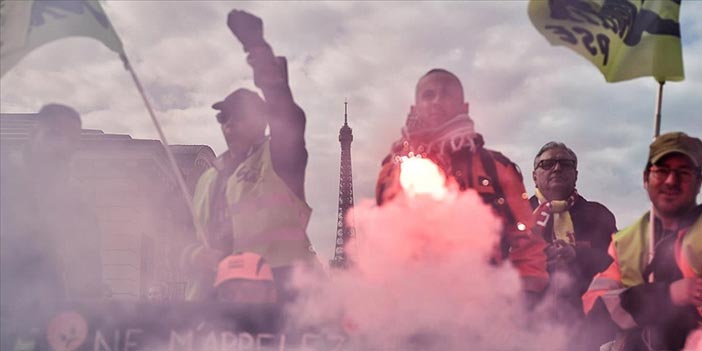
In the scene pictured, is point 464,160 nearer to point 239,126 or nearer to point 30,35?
point 239,126

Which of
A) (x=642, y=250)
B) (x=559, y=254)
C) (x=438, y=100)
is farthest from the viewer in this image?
(x=559, y=254)

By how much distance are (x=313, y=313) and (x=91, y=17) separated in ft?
10.2

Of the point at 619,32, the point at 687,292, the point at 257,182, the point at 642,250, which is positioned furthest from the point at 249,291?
the point at 619,32

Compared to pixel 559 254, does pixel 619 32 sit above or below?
above

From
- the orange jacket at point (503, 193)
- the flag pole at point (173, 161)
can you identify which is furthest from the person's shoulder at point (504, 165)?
the flag pole at point (173, 161)

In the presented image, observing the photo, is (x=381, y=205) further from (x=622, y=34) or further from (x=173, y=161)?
(x=622, y=34)

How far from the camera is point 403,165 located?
7500mm

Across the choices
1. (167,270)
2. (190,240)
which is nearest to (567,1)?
(190,240)

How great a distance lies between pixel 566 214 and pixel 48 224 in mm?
4658

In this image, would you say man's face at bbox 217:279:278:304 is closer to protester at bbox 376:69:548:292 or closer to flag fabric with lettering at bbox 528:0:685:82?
protester at bbox 376:69:548:292

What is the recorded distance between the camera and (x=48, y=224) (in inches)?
325

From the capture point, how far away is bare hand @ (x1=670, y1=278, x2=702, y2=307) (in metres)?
6.90

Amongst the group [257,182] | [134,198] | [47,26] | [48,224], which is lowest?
[48,224]

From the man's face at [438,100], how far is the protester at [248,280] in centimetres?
176
